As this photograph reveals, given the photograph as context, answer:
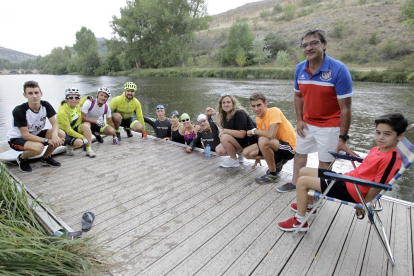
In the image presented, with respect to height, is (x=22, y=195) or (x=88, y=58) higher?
(x=88, y=58)

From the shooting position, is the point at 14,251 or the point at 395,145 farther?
the point at 395,145

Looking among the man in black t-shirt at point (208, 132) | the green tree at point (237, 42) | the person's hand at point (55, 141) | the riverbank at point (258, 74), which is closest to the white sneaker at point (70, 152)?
the person's hand at point (55, 141)

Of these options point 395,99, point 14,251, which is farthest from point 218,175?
point 395,99

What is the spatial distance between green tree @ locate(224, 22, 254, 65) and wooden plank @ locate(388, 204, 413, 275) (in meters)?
45.7

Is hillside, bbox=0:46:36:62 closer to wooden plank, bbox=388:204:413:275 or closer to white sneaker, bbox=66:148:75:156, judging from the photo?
white sneaker, bbox=66:148:75:156

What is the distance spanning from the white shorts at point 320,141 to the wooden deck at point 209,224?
0.64 meters

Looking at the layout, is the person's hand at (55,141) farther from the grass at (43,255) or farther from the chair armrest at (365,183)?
the chair armrest at (365,183)

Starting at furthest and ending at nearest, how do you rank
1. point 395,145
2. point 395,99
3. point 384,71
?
1. point 384,71
2. point 395,99
3. point 395,145

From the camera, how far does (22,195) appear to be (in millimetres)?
2637

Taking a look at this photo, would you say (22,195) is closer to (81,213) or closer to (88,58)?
(81,213)

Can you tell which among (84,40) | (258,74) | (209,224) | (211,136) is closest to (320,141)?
(209,224)

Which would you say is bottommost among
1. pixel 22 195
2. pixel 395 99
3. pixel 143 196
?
pixel 395 99

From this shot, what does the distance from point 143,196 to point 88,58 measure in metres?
68.0

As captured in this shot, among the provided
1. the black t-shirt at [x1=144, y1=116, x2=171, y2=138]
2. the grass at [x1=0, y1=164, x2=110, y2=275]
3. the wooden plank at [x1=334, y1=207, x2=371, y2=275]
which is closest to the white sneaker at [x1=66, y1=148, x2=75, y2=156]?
the black t-shirt at [x1=144, y1=116, x2=171, y2=138]
